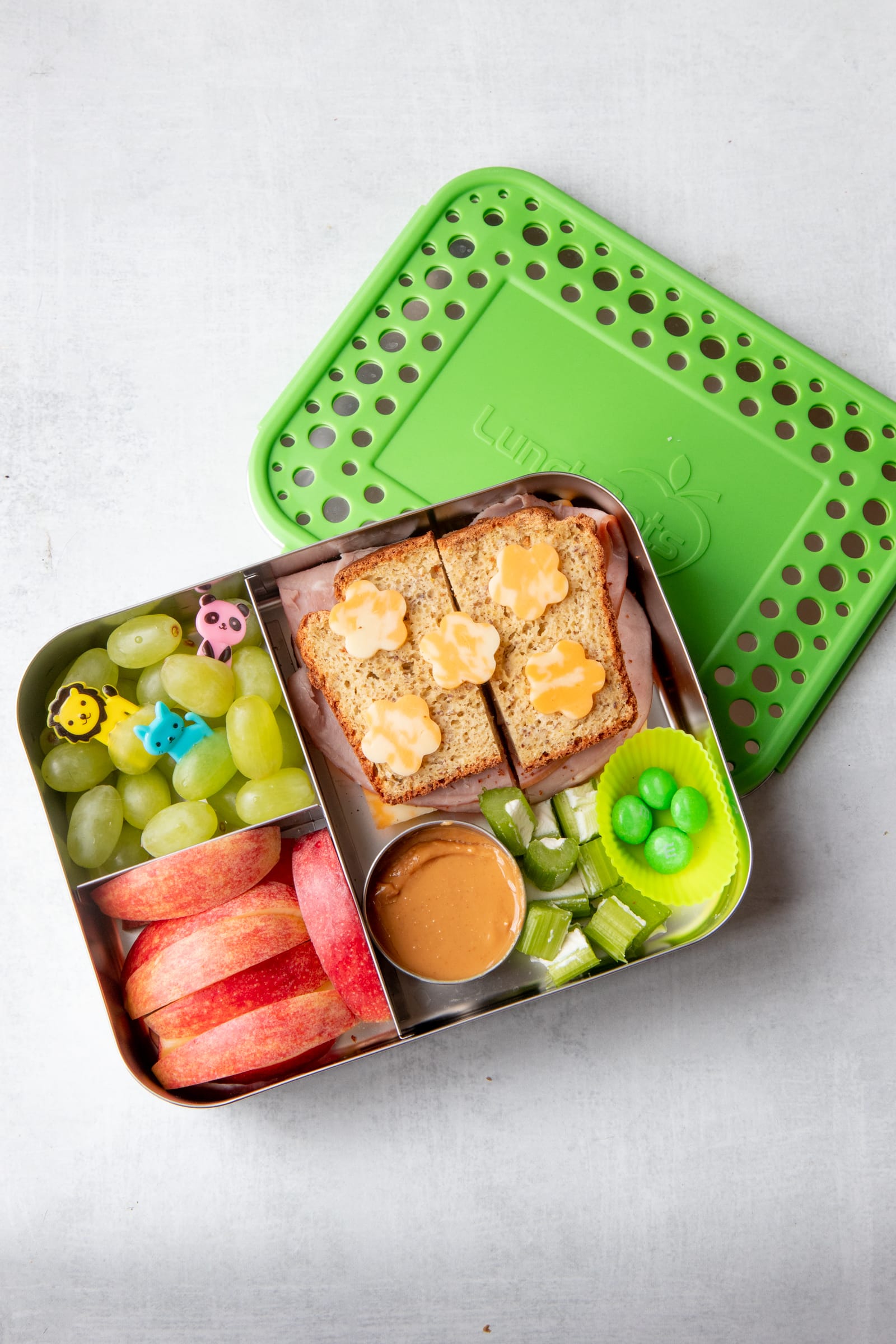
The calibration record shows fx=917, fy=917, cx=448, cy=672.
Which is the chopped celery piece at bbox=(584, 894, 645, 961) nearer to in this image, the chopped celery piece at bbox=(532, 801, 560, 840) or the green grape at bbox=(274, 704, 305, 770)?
the chopped celery piece at bbox=(532, 801, 560, 840)

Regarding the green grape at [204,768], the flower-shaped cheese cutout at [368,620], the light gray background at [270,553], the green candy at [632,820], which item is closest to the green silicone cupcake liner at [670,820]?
the green candy at [632,820]

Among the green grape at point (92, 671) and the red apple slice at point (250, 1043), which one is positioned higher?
the green grape at point (92, 671)

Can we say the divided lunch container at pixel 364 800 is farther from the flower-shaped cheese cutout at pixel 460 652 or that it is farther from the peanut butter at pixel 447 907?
the flower-shaped cheese cutout at pixel 460 652

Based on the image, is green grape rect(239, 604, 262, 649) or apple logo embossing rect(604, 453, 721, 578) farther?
apple logo embossing rect(604, 453, 721, 578)

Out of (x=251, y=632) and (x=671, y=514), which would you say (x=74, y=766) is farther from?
(x=671, y=514)

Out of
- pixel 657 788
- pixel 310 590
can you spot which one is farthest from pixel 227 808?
pixel 657 788

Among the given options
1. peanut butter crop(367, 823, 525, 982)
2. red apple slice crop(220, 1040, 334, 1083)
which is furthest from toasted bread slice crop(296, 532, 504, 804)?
red apple slice crop(220, 1040, 334, 1083)
